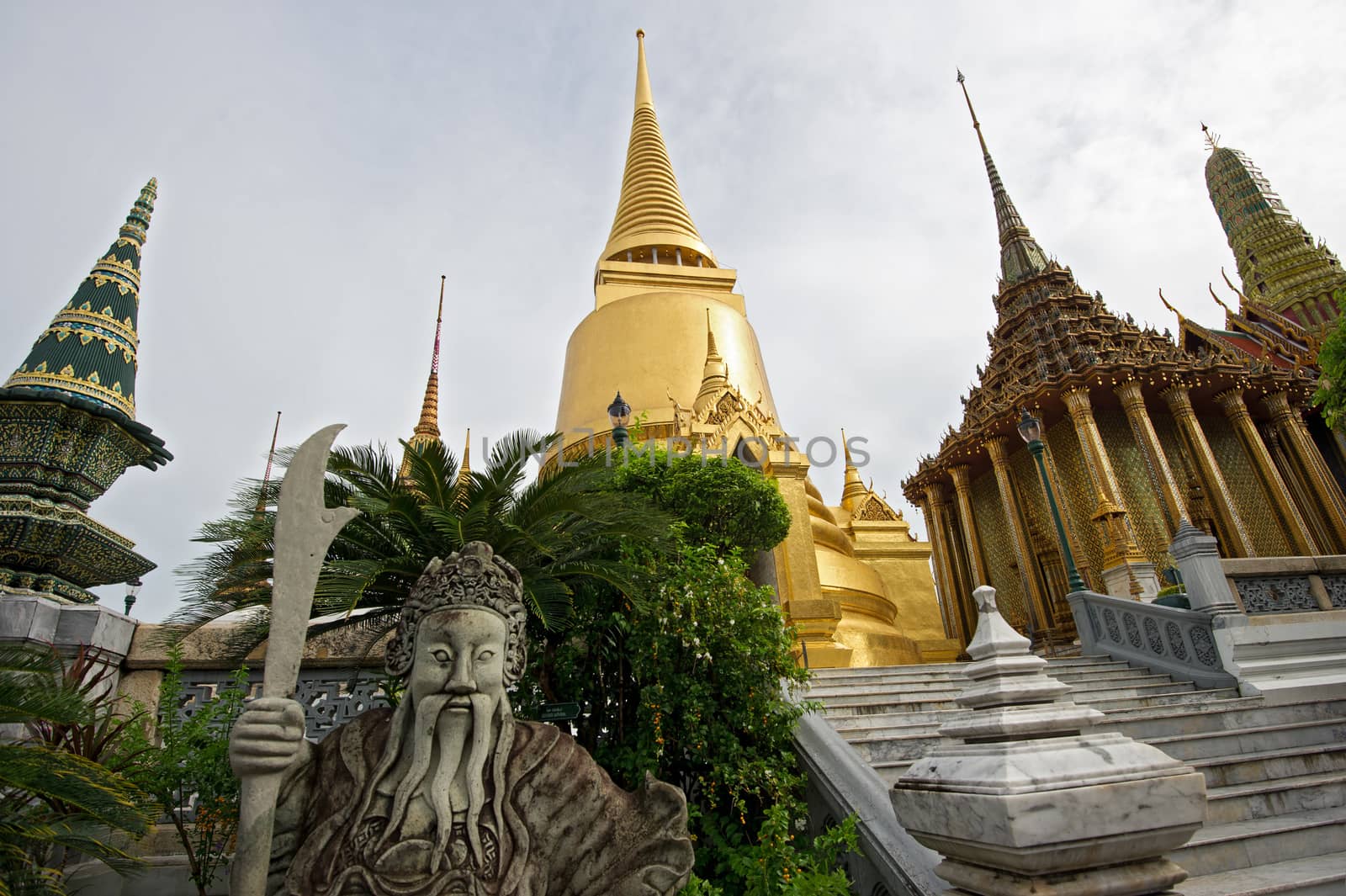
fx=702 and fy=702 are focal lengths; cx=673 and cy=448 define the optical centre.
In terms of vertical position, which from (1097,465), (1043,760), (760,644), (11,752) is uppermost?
(1097,465)

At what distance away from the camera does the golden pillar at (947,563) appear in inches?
784

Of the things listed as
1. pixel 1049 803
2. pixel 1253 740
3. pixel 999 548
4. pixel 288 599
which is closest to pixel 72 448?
pixel 288 599

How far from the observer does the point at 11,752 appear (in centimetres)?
242

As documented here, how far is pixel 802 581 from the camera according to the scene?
9625 millimetres

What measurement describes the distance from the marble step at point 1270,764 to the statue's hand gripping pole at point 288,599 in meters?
5.38

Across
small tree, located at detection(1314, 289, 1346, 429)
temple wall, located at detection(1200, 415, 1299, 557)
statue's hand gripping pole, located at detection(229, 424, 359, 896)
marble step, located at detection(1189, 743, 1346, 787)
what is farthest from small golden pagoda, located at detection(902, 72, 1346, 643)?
statue's hand gripping pole, located at detection(229, 424, 359, 896)

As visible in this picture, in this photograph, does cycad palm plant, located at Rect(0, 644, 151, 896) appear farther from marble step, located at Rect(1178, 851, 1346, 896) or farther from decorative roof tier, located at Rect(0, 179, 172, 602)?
marble step, located at Rect(1178, 851, 1346, 896)

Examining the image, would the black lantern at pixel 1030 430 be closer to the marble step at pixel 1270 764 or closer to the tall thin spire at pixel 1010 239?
the marble step at pixel 1270 764

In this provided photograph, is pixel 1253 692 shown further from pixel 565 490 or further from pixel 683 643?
pixel 565 490

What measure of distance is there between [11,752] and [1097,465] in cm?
1899

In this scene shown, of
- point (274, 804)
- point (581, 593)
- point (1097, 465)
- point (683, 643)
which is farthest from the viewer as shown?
point (1097, 465)

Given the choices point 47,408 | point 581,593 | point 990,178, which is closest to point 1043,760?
point 581,593

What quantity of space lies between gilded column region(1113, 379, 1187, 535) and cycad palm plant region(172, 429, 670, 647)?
16362 mm

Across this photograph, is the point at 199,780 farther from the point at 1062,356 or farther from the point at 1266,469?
the point at 1266,469
